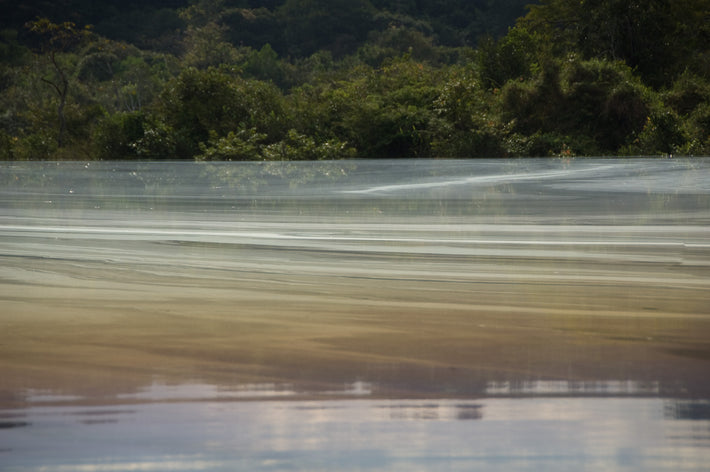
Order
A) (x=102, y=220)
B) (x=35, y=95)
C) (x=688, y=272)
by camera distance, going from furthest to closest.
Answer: (x=35, y=95) → (x=102, y=220) → (x=688, y=272)

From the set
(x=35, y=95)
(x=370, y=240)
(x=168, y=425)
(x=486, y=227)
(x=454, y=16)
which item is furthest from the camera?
(x=454, y=16)

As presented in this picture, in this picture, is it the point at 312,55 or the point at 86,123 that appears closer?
the point at 86,123

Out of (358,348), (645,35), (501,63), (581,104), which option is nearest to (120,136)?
(501,63)

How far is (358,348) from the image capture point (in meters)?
0.85

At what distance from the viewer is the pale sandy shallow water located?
0.61m

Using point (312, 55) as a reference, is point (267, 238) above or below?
below

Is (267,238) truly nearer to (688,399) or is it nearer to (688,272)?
(688,272)

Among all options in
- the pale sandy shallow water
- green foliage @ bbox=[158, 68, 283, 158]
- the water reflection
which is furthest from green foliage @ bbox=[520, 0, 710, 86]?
the water reflection

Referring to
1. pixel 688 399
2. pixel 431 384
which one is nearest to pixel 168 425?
pixel 431 384

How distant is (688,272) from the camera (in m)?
1.25

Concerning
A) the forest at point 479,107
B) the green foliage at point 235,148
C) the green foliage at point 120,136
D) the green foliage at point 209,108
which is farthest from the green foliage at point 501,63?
the green foliage at point 120,136

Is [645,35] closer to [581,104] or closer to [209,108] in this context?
[581,104]

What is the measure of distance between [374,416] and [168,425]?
166mm

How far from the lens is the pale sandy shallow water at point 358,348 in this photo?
1.99ft
